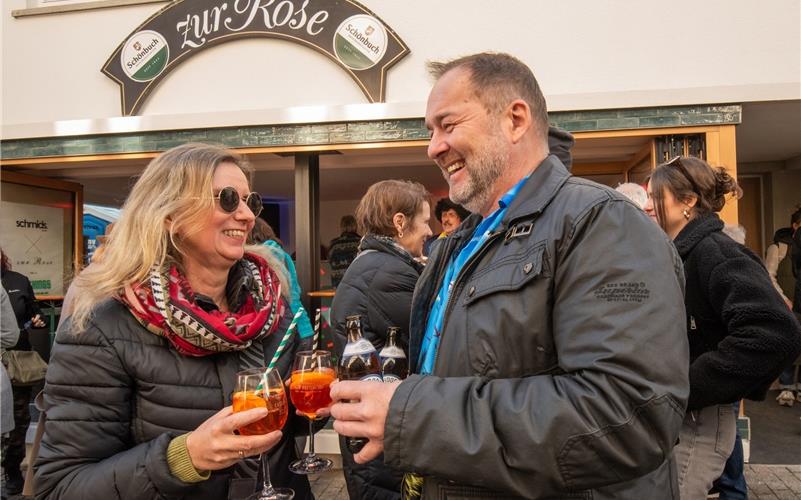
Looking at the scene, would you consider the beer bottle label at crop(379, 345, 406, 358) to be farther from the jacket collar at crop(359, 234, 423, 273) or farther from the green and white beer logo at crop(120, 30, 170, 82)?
the green and white beer logo at crop(120, 30, 170, 82)

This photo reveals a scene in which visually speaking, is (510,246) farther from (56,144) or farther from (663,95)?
(56,144)

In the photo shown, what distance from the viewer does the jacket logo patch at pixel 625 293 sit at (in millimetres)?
1224

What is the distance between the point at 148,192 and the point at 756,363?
8.28ft

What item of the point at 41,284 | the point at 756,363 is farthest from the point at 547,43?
the point at 41,284

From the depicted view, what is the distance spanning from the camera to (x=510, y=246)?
142 centimetres

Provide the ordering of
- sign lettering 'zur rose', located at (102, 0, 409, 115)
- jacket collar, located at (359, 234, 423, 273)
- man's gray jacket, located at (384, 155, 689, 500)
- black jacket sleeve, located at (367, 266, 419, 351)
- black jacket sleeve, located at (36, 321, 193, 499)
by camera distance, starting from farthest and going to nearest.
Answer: sign lettering 'zur rose', located at (102, 0, 409, 115) → jacket collar, located at (359, 234, 423, 273) → black jacket sleeve, located at (367, 266, 419, 351) → black jacket sleeve, located at (36, 321, 193, 499) → man's gray jacket, located at (384, 155, 689, 500)

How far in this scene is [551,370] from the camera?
1337 mm

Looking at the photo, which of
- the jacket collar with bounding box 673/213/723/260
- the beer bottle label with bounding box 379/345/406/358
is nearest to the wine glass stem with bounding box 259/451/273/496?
the beer bottle label with bounding box 379/345/406/358

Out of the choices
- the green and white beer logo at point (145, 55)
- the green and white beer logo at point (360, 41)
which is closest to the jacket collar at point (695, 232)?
the green and white beer logo at point (360, 41)

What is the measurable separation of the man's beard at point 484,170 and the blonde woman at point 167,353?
834 millimetres

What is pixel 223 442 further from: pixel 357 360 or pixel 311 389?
pixel 357 360

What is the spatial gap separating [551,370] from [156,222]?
4.40 feet

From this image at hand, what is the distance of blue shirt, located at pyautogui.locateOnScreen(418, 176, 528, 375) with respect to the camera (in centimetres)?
163

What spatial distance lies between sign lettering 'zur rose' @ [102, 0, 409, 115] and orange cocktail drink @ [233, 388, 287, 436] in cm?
456
